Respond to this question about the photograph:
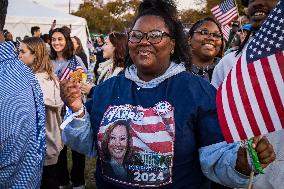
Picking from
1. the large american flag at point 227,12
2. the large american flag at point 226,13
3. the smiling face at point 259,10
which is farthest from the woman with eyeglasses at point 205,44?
the large american flag at point 227,12

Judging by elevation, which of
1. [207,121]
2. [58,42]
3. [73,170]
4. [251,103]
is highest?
[58,42]

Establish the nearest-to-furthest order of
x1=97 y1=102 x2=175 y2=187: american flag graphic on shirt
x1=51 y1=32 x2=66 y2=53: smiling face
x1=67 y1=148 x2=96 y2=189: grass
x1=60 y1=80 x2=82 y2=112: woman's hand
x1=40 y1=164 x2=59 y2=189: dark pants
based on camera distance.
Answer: x1=97 y1=102 x2=175 y2=187: american flag graphic on shirt < x1=60 y1=80 x2=82 y2=112: woman's hand < x1=40 y1=164 x2=59 y2=189: dark pants < x1=67 y1=148 x2=96 y2=189: grass < x1=51 y1=32 x2=66 y2=53: smiling face

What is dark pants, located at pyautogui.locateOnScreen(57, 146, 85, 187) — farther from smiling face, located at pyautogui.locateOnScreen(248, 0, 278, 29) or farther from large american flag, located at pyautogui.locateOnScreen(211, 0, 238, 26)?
large american flag, located at pyautogui.locateOnScreen(211, 0, 238, 26)

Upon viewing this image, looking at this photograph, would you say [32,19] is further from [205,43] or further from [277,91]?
[277,91]

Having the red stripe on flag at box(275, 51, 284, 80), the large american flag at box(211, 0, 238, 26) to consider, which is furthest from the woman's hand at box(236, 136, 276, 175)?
the large american flag at box(211, 0, 238, 26)

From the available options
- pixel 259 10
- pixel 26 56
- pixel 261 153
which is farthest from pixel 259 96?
pixel 26 56

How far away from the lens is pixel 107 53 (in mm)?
5980

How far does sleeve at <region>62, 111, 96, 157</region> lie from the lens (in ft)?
8.58

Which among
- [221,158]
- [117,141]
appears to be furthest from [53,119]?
[221,158]

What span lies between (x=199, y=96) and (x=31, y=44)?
3.05 m

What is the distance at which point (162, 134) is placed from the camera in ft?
7.93

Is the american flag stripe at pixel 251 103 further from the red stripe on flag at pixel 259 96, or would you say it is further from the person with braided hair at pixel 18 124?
the person with braided hair at pixel 18 124

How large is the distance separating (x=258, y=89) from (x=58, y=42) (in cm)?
491

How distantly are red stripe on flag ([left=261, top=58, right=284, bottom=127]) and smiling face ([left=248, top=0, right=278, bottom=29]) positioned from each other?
831 millimetres
